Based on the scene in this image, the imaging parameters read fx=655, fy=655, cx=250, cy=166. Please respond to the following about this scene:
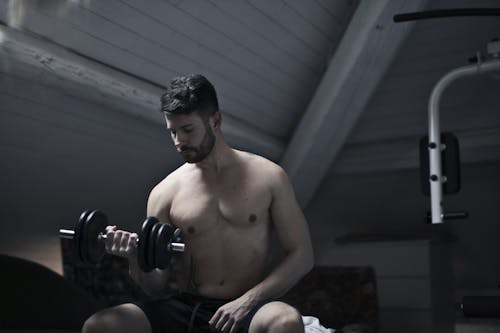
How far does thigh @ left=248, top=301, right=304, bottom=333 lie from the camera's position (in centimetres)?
150

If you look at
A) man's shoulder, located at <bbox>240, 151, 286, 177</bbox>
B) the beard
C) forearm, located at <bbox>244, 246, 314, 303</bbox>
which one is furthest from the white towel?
the beard

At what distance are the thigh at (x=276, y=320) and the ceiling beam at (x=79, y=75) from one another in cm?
103

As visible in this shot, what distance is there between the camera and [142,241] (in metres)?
1.50

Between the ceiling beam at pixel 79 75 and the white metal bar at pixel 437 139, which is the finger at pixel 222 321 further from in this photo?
the white metal bar at pixel 437 139

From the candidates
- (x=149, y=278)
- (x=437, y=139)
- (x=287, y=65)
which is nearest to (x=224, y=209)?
(x=149, y=278)

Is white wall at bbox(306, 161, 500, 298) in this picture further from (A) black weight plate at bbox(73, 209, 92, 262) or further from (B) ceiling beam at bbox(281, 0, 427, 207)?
(A) black weight plate at bbox(73, 209, 92, 262)

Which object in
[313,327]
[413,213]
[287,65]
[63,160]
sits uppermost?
[287,65]

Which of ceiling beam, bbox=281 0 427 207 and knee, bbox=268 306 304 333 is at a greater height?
ceiling beam, bbox=281 0 427 207

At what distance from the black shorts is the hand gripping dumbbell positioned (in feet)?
0.58

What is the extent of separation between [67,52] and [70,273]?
5.93 feet

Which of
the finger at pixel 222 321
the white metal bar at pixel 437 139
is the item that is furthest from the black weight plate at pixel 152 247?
the white metal bar at pixel 437 139

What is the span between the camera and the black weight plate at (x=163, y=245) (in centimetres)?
150

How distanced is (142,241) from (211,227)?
0.31 meters

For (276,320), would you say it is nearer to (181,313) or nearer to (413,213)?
(181,313)
